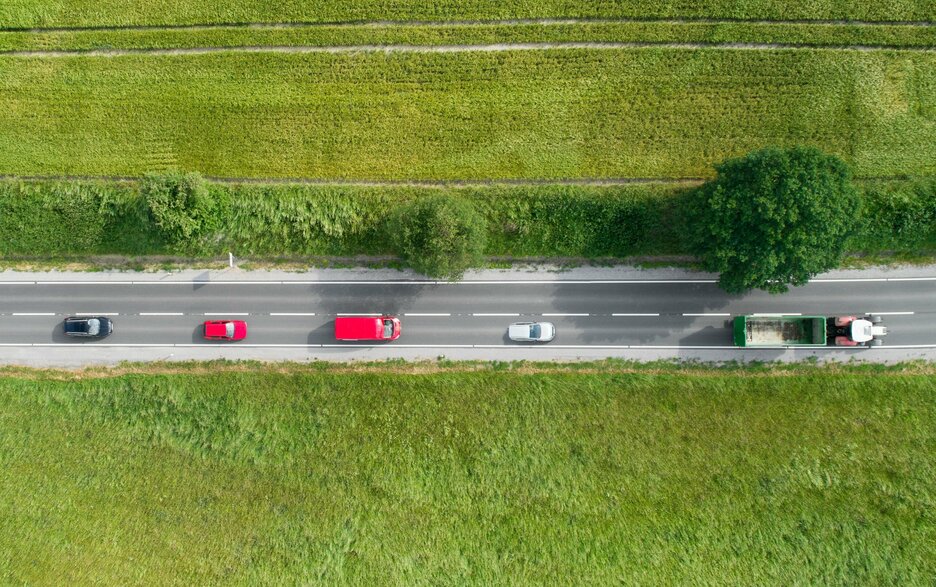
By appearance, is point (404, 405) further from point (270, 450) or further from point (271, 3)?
point (271, 3)

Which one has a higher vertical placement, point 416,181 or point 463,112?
point 463,112

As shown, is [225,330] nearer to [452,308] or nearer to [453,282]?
[452,308]

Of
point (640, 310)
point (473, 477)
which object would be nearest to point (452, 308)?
point (473, 477)

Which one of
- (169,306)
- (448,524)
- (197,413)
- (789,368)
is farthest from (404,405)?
(789,368)

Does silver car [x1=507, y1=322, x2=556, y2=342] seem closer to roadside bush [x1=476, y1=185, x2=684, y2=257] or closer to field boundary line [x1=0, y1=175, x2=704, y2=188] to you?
roadside bush [x1=476, y1=185, x2=684, y2=257]

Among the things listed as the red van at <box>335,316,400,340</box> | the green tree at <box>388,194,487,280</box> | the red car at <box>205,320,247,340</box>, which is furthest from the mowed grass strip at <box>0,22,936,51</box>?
the red car at <box>205,320,247,340</box>
